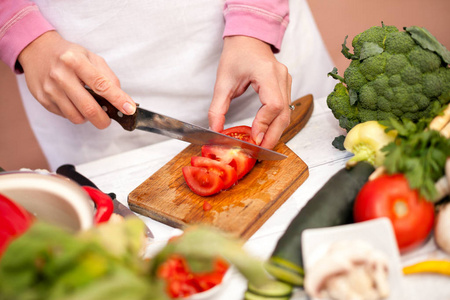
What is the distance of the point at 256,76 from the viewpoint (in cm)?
150

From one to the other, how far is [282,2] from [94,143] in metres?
1.08

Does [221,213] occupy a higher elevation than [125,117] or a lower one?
lower

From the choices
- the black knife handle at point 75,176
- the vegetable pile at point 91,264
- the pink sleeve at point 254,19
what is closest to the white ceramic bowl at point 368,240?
the vegetable pile at point 91,264

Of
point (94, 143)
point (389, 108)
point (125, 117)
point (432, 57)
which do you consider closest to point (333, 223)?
point (389, 108)

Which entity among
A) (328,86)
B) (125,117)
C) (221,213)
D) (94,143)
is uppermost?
(125,117)

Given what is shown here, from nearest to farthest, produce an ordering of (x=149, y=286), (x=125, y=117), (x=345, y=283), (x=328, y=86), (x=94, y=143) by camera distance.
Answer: (x=149, y=286), (x=345, y=283), (x=125, y=117), (x=94, y=143), (x=328, y=86)

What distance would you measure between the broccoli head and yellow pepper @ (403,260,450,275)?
0.50 meters

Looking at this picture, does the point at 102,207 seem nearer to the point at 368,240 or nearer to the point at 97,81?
the point at 97,81

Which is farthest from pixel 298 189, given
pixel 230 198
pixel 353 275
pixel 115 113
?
pixel 115 113

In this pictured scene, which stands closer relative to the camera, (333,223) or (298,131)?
(333,223)

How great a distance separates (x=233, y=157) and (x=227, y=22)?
0.61 metres

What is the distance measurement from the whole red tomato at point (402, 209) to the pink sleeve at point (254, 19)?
0.89 metres

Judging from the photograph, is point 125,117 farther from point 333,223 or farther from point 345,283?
point 345,283

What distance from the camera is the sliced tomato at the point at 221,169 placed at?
138cm
